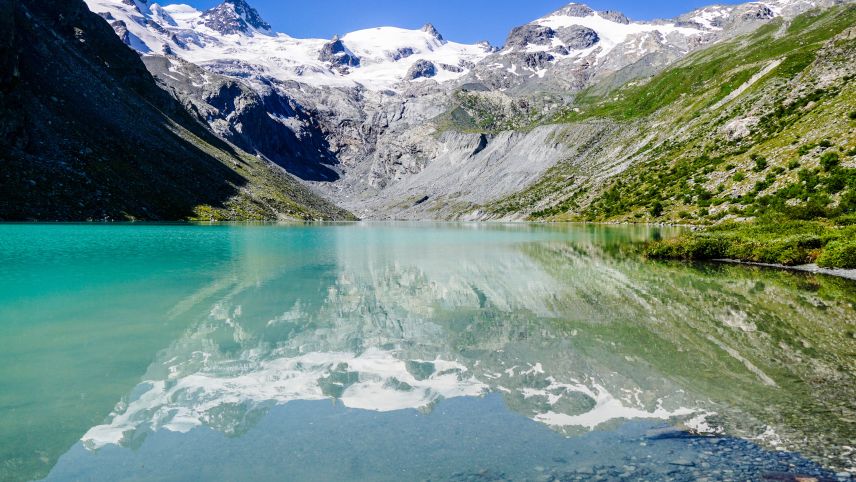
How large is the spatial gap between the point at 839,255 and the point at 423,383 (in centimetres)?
3315

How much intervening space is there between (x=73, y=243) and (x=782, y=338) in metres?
60.9

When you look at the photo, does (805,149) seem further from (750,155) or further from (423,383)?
(423,383)

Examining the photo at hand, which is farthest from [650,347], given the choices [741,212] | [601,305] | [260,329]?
[741,212]

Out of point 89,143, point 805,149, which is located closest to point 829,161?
point 805,149

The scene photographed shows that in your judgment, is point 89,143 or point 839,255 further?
point 89,143

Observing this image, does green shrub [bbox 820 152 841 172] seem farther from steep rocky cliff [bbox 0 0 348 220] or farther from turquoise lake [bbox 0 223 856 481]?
steep rocky cliff [bbox 0 0 348 220]

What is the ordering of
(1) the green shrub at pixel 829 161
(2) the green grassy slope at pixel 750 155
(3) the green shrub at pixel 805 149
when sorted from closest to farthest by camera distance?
(1) the green shrub at pixel 829 161, (2) the green grassy slope at pixel 750 155, (3) the green shrub at pixel 805 149

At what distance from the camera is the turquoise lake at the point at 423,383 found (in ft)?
30.7

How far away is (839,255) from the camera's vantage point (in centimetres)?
3356

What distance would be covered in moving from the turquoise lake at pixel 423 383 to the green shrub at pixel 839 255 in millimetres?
7204

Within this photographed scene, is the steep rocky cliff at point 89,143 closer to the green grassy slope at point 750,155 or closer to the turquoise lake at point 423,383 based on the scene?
the green grassy slope at point 750,155

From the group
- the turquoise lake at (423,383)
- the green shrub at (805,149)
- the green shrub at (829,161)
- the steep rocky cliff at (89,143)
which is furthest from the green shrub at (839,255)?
the steep rocky cliff at (89,143)

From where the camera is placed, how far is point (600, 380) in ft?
46.3

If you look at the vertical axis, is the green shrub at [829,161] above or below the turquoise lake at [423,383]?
above
